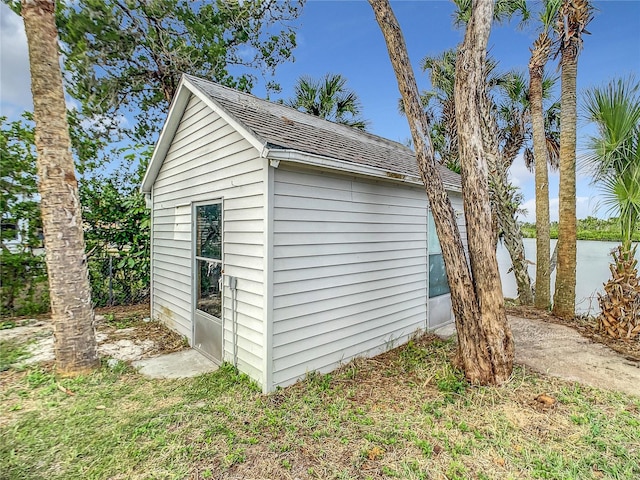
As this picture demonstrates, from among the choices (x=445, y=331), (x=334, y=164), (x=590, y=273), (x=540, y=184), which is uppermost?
(x=540, y=184)

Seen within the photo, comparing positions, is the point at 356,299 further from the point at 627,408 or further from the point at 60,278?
the point at 60,278

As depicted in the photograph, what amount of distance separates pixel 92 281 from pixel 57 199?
4.29 meters

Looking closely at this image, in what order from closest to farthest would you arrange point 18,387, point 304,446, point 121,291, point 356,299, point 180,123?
point 304,446, point 18,387, point 356,299, point 180,123, point 121,291

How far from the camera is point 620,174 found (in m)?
5.03

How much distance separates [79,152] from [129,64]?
3.68 metres

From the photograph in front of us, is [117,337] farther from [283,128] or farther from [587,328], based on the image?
[587,328]

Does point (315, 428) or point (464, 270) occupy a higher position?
point (464, 270)

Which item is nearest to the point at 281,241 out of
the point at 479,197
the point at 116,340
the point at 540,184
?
the point at 479,197

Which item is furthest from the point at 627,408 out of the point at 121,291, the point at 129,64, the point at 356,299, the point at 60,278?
the point at 129,64

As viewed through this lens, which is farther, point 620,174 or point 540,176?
point 540,176

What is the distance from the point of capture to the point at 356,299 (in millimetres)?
4387

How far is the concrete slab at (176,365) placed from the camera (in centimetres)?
404

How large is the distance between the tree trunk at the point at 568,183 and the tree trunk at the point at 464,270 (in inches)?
146

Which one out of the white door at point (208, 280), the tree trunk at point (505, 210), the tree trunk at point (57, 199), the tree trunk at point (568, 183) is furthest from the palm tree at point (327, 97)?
the tree trunk at point (57, 199)
